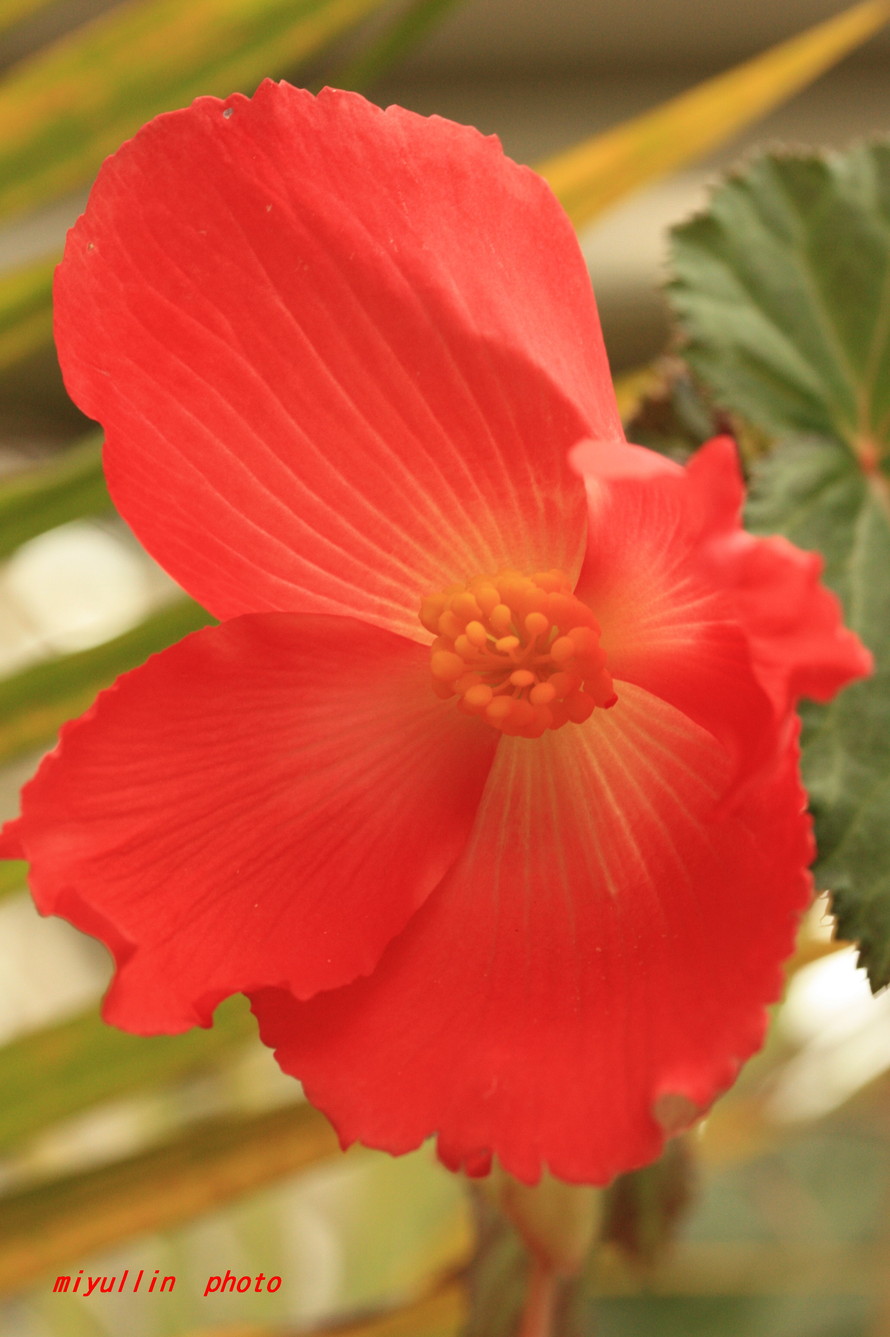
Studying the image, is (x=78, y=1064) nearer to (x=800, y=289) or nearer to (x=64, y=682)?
(x=64, y=682)

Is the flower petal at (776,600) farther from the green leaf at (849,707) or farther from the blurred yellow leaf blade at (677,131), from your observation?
the blurred yellow leaf blade at (677,131)

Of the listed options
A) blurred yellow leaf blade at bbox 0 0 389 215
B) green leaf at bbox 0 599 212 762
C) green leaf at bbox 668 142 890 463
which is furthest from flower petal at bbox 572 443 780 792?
blurred yellow leaf blade at bbox 0 0 389 215

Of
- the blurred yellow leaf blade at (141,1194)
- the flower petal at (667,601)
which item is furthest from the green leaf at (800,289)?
the blurred yellow leaf blade at (141,1194)

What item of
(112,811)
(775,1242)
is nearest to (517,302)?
(112,811)

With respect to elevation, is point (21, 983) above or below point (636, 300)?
below

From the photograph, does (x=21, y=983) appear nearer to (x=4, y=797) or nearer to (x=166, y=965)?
(x=4, y=797)

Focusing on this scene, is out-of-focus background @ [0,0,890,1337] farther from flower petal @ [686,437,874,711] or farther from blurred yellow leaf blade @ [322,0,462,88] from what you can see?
flower petal @ [686,437,874,711]

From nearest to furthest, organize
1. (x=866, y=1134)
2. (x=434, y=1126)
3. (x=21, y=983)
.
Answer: (x=434, y=1126)
(x=866, y=1134)
(x=21, y=983)
